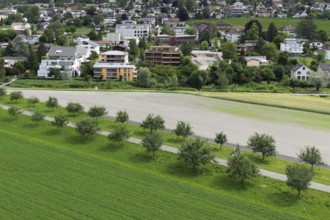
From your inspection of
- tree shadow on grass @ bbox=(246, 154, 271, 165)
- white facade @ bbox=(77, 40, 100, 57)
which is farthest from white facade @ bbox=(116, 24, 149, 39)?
tree shadow on grass @ bbox=(246, 154, 271, 165)

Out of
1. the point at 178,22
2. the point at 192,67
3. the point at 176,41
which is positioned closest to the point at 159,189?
the point at 192,67

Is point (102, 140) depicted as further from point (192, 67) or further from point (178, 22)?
point (178, 22)

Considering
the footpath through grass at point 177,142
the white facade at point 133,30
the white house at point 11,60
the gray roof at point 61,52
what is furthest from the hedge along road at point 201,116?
the white facade at point 133,30

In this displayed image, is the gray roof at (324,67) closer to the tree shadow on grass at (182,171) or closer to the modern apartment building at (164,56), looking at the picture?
the modern apartment building at (164,56)

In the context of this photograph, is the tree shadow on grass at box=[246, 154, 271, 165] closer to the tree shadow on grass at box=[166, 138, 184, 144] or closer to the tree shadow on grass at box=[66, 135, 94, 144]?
the tree shadow on grass at box=[166, 138, 184, 144]

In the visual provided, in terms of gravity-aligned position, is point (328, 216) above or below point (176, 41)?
below

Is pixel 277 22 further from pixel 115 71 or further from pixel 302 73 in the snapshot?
pixel 115 71
